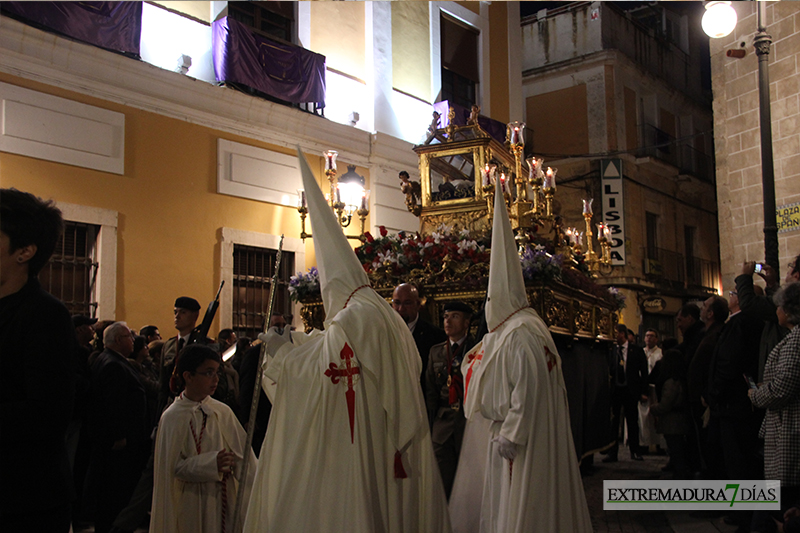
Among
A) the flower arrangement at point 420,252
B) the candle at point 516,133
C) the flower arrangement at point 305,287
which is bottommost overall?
the flower arrangement at point 305,287

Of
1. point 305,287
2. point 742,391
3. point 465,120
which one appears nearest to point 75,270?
point 305,287

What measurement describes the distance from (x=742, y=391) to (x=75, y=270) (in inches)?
298

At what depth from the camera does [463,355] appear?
231 inches

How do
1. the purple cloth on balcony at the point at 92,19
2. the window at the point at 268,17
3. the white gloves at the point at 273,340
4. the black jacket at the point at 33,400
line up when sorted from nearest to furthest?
1. the black jacket at the point at 33,400
2. the white gloves at the point at 273,340
3. the purple cloth on balcony at the point at 92,19
4. the window at the point at 268,17

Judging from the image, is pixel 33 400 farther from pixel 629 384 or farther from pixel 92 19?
pixel 629 384

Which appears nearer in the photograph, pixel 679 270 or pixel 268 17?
pixel 268 17

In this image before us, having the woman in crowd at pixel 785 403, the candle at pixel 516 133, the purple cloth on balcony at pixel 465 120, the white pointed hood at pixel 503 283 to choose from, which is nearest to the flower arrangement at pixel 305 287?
the candle at pixel 516 133

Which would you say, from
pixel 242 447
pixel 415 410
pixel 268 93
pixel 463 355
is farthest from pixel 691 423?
pixel 268 93

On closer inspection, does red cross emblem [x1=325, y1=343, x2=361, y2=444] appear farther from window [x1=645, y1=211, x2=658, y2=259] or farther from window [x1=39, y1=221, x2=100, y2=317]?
window [x1=645, y1=211, x2=658, y2=259]

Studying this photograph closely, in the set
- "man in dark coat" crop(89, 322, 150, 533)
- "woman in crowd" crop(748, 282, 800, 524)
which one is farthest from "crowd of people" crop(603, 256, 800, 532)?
"man in dark coat" crop(89, 322, 150, 533)

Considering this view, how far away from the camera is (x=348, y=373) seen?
4.03 meters

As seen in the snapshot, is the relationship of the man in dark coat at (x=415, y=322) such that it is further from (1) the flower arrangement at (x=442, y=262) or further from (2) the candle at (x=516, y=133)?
(2) the candle at (x=516, y=133)

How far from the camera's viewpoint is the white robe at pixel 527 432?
4.62 m

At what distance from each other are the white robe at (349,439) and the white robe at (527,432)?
63 cm
